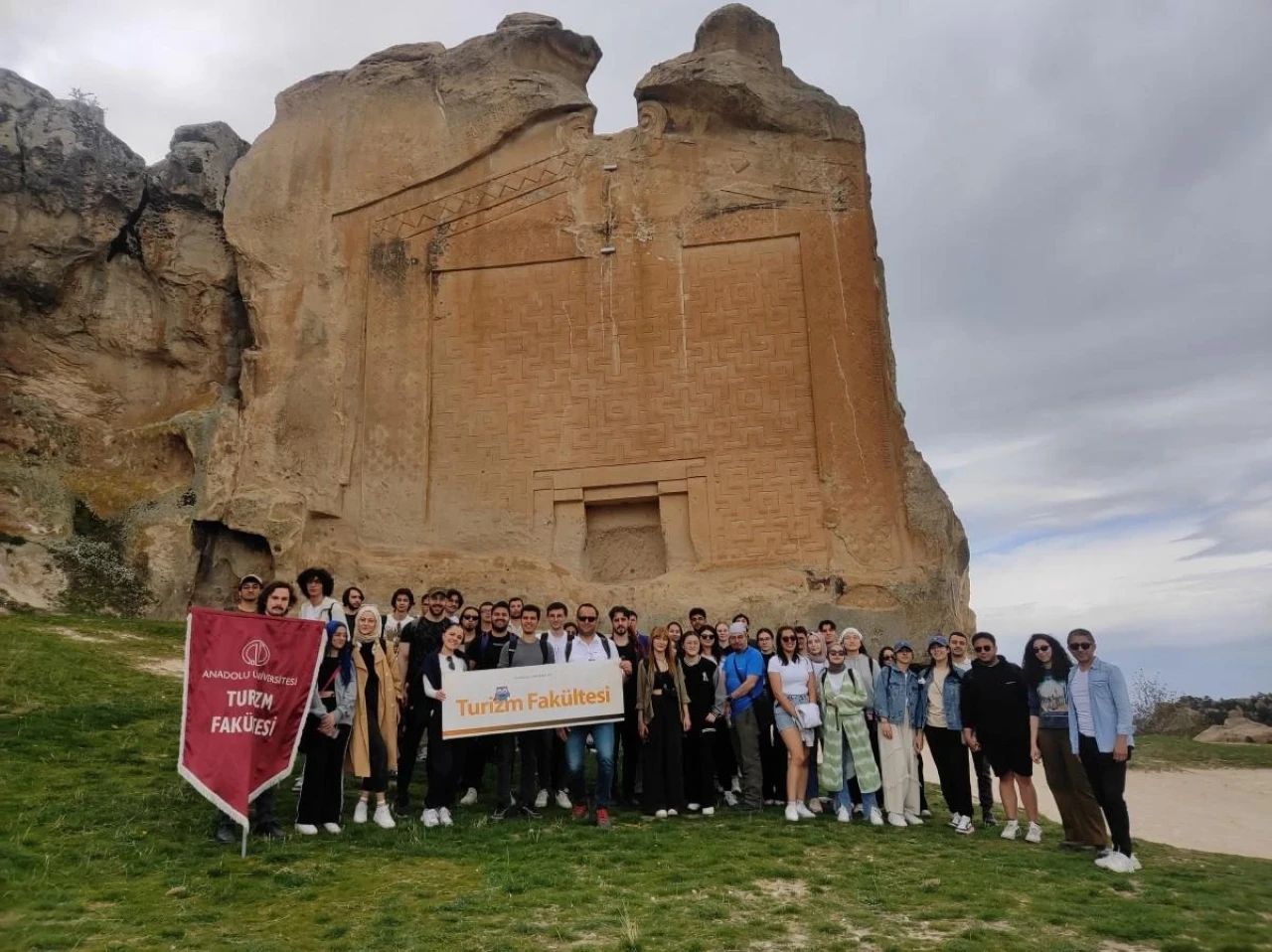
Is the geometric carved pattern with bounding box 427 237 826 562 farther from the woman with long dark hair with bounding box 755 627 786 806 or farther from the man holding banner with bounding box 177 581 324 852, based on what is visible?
the man holding banner with bounding box 177 581 324 852

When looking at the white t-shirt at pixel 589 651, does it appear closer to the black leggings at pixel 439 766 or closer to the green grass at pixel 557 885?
the black leggings at pixel 439 766

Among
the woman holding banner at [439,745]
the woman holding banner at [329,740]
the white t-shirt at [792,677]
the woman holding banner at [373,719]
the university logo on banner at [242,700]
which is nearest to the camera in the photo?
the university logo on banner at [242,700]

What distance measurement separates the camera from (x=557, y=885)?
19.0 feet

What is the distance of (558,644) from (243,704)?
2.57 m

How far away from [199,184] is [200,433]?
17.7 feet

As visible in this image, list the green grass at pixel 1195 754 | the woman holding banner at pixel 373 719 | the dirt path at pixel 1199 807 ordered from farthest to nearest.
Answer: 1. the green grass at pixel 1195 754
2. the dirt path at pixel 1199 807
3. the woman holding banner at pixel 373 719

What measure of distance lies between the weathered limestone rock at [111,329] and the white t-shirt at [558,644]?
9.92 m

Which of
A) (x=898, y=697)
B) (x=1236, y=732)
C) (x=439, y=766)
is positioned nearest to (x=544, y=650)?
(x=439, y=766)

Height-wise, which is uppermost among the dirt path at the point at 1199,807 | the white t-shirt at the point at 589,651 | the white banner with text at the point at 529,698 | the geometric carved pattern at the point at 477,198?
the geometric carved pattern at the point at 477,198

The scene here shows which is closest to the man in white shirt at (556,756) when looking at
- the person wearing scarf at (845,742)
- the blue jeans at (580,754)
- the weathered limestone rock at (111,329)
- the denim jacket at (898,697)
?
the blue jeans at (580,754)

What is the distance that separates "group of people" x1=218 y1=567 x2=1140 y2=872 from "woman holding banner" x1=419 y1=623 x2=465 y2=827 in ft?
0.04

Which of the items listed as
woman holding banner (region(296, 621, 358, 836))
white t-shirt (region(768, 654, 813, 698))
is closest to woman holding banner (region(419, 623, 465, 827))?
woman holding banner (region(296, 621, 358, 836))

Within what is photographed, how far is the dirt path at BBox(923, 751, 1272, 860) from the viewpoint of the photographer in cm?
900

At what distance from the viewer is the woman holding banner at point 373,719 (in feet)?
23.4
